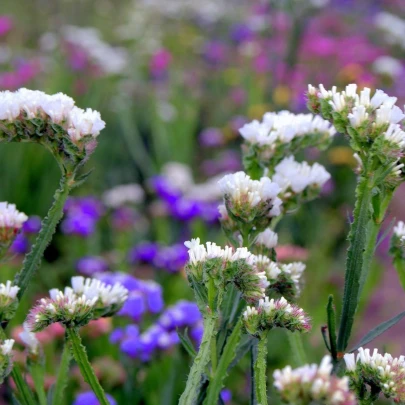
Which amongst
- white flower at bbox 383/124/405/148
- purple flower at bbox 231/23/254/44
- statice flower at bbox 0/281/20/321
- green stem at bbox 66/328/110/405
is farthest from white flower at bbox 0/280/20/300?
purple flower at bbox 231/23/254/44

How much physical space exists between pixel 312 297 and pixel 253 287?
8.23ft

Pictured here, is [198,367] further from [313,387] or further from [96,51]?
[96,51]

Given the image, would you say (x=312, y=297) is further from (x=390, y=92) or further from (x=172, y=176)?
(x=390, y=92)

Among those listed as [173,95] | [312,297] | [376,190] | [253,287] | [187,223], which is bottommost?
[253,287]

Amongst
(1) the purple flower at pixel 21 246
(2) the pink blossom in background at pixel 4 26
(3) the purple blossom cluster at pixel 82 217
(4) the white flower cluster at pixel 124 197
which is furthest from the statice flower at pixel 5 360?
(2) the pink blossom in background at pixel 4 26

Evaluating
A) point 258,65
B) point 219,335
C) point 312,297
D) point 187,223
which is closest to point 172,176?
point 187,223

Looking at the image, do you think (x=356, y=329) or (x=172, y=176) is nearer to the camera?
(x=356, y=329)

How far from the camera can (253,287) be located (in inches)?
41.5

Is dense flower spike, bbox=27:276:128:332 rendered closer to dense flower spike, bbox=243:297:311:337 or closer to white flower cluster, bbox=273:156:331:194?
dense flower spike, bbox=243:297:311:337

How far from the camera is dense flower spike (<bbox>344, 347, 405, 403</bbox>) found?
1010 millimetres

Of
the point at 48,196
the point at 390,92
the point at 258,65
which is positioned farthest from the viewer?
the point at 258,65

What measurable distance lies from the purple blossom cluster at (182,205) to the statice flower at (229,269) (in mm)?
2234

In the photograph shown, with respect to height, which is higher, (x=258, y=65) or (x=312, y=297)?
(x=258, y=65)

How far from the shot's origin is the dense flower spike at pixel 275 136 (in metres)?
1.43
